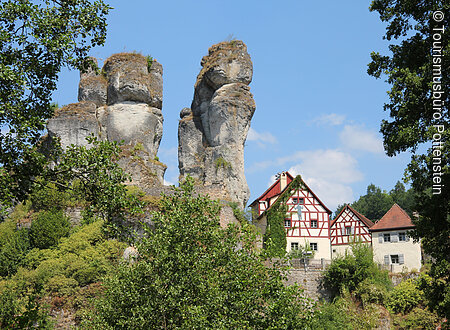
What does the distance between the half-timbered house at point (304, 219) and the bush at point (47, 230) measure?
49.3 ft

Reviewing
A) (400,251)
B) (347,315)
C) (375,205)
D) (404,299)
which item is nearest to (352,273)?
(347,315)

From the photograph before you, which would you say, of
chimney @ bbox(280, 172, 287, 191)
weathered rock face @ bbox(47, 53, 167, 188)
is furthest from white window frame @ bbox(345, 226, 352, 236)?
weathered rock face @ bbox(47, 53, 167, 188)

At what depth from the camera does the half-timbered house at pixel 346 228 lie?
140 feet

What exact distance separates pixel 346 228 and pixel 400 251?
6.00 metres

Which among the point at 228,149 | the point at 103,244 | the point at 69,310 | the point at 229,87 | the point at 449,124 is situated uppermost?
the point at 229,87

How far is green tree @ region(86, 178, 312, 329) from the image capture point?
12.7 m

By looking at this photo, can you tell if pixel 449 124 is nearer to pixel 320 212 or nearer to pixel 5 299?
pixel 5 299

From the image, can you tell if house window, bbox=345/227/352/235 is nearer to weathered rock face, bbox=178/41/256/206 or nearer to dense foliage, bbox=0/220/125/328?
weathered rock face, bbox=178/41/256/206

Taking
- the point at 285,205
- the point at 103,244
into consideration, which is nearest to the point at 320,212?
the point at 285,205

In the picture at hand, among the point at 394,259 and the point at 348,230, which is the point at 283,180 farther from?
the point at 394,259

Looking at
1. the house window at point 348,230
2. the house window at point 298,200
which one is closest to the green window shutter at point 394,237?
the house window at point 348,230

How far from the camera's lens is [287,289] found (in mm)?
13656

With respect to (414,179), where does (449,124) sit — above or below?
above

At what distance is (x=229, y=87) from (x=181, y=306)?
31.9 metres
